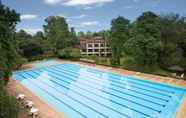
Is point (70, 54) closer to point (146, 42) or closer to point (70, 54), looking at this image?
point (70, 54)

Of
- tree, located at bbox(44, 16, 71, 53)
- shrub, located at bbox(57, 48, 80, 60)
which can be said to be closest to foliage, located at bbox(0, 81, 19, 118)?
shrub, located at bbox(57, 48, 80, 60)

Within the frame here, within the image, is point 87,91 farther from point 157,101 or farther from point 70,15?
point 70,15

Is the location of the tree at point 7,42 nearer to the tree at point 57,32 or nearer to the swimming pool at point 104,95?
the swimming pool at point 104,95

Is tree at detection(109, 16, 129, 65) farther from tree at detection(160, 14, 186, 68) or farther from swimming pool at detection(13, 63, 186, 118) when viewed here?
swimming pool at detection(13, 63, 186, 118)

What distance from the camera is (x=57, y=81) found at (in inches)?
691

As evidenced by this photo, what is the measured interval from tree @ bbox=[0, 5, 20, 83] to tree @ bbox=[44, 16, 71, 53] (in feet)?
56.3

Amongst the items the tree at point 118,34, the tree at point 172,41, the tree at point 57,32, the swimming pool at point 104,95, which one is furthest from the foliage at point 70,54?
the tree at point 172,41

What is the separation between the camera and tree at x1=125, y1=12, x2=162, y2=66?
19609mm

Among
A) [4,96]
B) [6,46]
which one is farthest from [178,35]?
[4,96]

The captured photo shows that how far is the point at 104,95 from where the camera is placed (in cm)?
1327

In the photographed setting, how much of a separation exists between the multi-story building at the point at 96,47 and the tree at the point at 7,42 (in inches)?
1092

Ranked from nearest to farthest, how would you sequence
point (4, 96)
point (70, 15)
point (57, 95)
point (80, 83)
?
point (4, 96) → point (57, 95) → point (80, 83) → point (70, 15)

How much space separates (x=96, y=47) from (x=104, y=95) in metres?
29.7

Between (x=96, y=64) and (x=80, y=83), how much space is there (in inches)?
300
